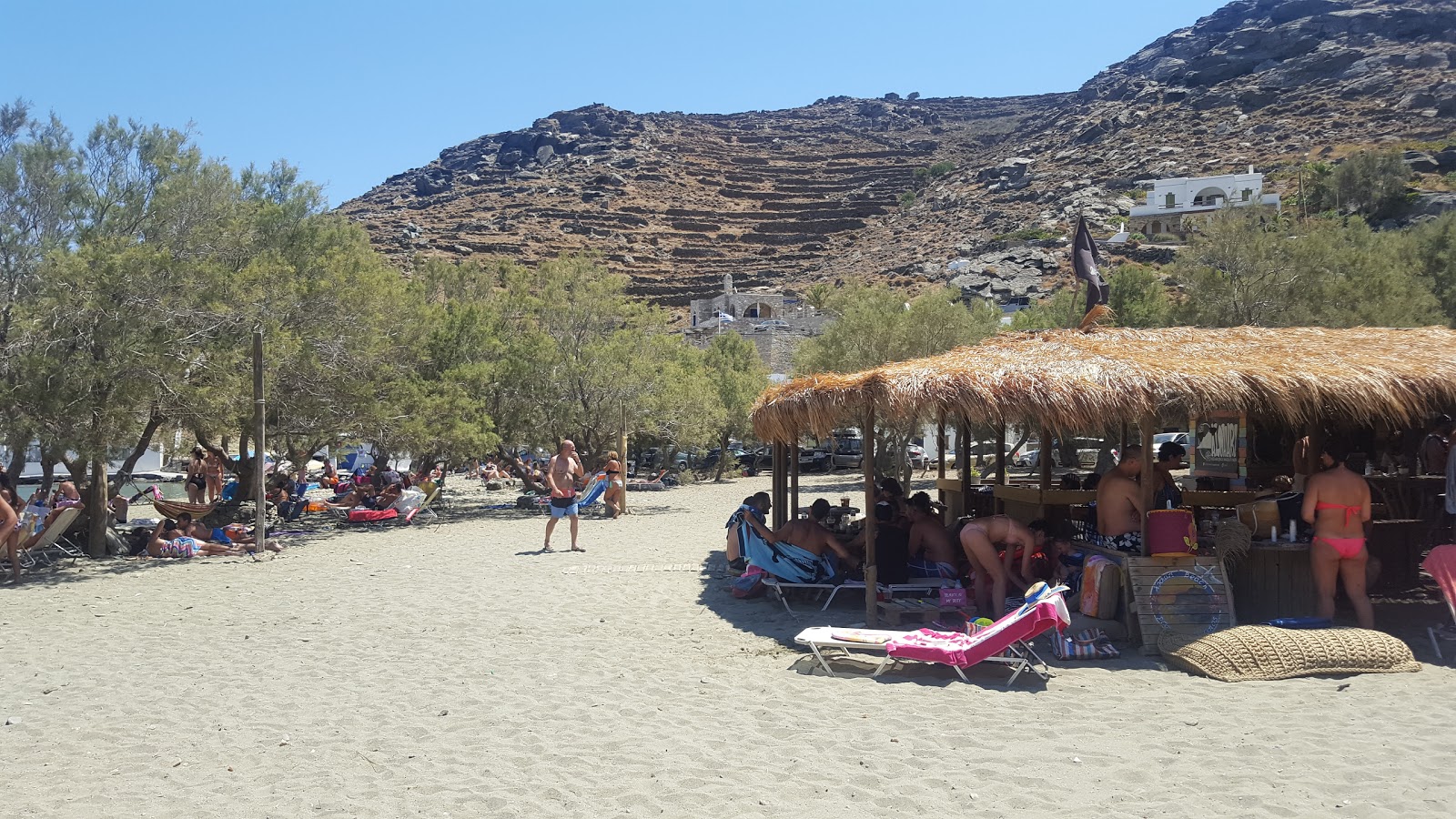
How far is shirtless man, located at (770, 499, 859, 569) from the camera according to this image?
852cm

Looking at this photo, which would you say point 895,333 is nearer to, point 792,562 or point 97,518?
point 792,562

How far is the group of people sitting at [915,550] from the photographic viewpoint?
24.7ft

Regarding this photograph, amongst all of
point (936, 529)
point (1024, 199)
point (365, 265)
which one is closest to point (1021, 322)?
point (365, 265)

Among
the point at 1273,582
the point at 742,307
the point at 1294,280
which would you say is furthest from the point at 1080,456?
the point at 742,307

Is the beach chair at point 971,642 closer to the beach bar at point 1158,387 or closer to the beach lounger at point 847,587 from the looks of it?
the beach bar at point 1158,387

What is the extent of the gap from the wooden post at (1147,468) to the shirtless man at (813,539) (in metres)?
2.45

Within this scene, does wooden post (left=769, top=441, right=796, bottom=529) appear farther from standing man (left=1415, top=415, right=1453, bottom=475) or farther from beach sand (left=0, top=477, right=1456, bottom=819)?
standing man (left=1415, top=415, right=1453, bottom=475)

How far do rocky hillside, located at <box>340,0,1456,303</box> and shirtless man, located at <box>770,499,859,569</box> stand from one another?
172 ft

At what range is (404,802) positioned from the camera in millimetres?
4199

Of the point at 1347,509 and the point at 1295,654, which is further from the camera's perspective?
the point at 1347,509

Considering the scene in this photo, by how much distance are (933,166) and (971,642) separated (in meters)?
115

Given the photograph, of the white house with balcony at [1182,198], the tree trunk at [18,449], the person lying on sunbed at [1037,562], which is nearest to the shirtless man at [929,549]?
the person lying on sunbed at [1037,562]

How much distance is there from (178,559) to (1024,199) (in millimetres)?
81656

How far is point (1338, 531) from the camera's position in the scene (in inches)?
265
